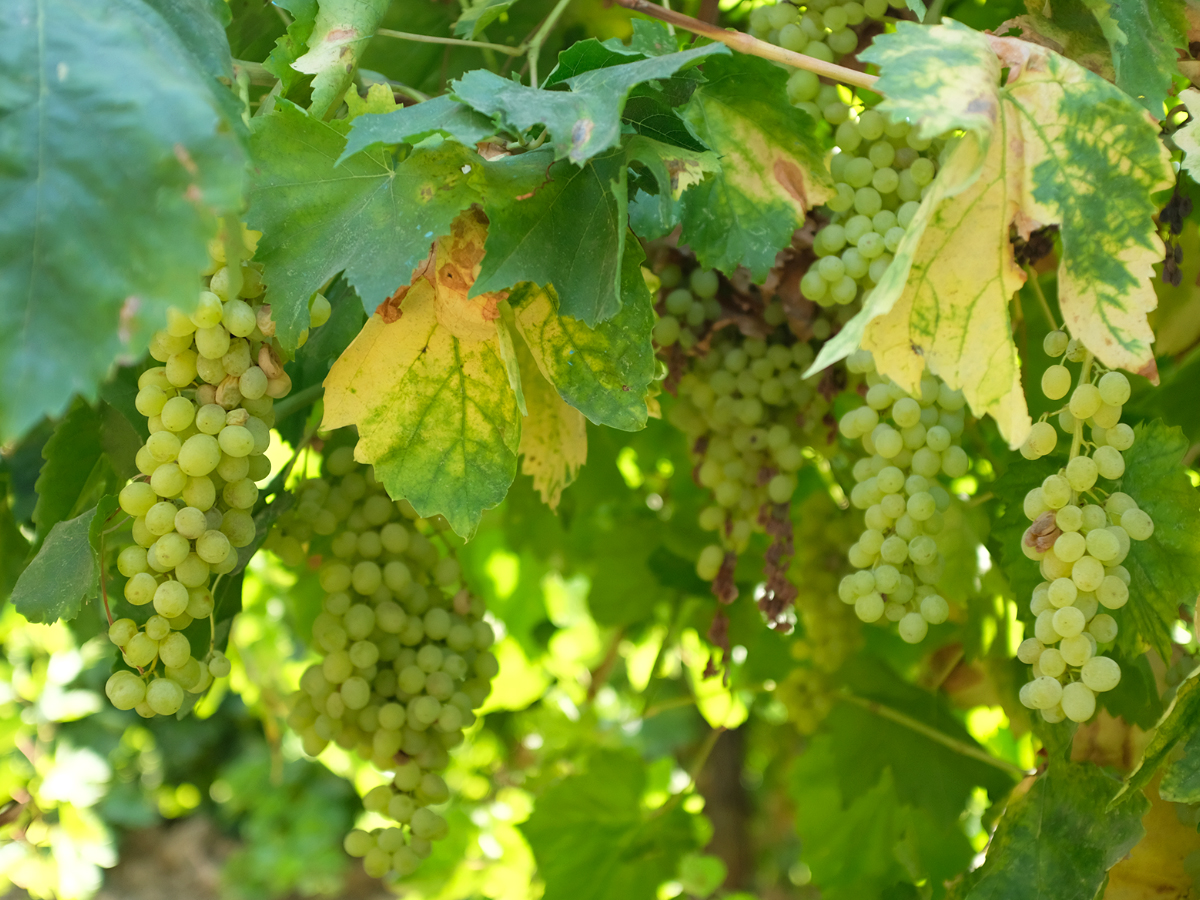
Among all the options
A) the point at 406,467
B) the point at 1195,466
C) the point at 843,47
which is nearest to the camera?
the point at 406,467

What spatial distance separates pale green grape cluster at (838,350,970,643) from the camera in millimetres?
576

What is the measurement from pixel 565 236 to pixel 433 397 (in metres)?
0.11

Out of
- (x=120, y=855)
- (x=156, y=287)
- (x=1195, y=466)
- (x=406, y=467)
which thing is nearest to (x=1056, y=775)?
(x=1195, y=466)

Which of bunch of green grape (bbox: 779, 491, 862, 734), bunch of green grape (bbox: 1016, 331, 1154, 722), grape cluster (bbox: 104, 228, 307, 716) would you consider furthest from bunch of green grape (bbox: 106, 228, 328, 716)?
bunch of green grape (bbox: 779, 491, 862, 734)

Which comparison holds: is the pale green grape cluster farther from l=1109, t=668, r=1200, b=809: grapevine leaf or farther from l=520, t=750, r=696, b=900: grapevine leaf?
l=520, t=750, r=696, b=900: grapevine leaf

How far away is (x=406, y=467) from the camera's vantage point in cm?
55

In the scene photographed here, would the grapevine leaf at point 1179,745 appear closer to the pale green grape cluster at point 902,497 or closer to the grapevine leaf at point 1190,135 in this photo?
the pale green grape cluster at point 902,497

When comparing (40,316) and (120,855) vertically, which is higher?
(40,316)

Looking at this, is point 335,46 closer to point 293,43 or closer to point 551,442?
point 293,43

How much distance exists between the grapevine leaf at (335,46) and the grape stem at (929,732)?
0.73 m

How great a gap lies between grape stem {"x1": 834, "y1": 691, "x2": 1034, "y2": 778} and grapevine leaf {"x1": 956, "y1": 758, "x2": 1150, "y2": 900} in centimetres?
23

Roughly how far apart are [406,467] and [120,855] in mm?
3763

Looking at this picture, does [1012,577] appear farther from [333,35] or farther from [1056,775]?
[333,35]

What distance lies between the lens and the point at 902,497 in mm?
602
